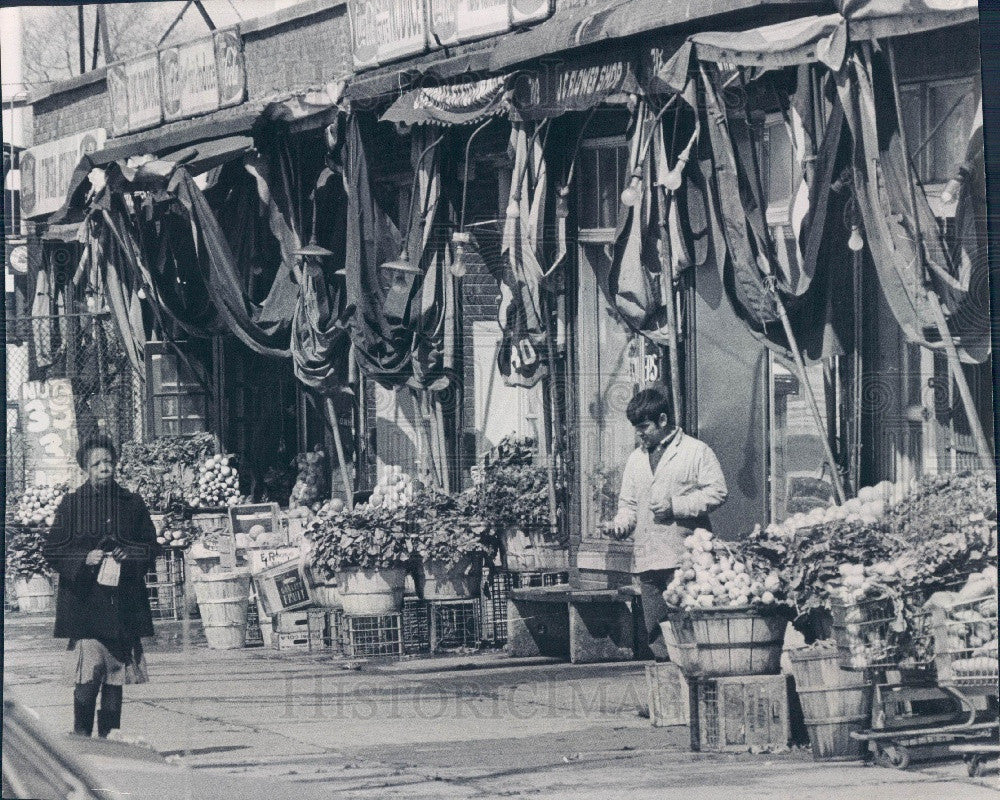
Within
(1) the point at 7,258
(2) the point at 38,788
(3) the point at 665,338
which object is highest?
(1) the point at 7,258

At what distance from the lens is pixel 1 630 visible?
7.84 metres

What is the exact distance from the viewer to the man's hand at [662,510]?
789 centimetres

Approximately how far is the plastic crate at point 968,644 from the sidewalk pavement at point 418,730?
1.40ft

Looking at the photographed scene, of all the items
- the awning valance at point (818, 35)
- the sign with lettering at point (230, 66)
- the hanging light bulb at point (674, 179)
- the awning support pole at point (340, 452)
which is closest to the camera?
the awning valance at point (818, 35)

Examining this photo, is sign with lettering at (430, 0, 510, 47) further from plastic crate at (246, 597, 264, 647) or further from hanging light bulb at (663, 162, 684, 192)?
plastic crate at (246, 597, 264, 647)

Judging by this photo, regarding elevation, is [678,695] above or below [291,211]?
below

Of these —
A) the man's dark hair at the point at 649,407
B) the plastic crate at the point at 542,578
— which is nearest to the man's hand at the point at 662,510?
the man's dark hair at the point at 649,407

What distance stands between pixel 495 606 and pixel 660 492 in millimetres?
1197

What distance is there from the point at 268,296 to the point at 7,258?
1355mm

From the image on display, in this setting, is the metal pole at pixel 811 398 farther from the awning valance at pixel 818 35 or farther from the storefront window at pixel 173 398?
the storefront window at pixel 173 398

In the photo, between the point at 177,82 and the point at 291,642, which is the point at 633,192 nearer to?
the point at 177,82

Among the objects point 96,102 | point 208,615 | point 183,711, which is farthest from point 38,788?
point 96,102

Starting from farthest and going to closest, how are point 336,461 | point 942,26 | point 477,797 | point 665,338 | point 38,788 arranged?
point 336,461, point 665,338, point 477,797, point 942,26, point 38,788

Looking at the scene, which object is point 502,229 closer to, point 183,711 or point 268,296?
point 268,296
